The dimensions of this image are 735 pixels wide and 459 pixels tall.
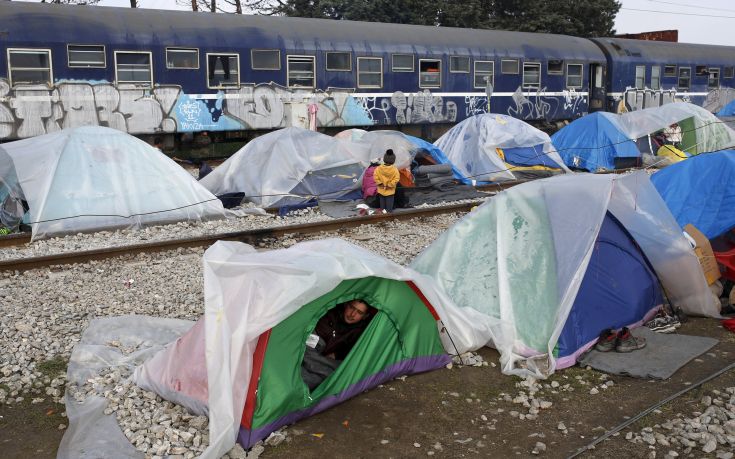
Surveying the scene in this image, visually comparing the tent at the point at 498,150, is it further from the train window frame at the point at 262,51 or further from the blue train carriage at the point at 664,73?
the blue train carriage at the point at 664,73

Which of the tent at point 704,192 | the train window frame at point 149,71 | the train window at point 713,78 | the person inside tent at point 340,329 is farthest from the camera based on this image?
the train window at point 713,78

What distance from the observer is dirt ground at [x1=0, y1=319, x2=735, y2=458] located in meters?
4.69

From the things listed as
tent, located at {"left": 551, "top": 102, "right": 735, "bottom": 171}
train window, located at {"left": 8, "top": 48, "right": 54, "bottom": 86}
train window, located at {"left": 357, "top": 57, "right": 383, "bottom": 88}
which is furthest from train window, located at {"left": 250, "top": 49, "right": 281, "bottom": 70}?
tent, located at {"left": 551, "top": 102, "right": 735, "bottom": 171}

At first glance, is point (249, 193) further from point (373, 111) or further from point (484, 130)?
point (373, 111)

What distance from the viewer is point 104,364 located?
586 centimetres

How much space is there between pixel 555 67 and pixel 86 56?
1442 cm

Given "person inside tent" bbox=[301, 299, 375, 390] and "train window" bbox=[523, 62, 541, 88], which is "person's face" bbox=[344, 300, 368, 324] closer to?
"person inside tent" bbox=[301, 299, 375, 390]

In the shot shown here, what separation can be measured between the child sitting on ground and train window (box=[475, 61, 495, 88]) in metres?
11.0

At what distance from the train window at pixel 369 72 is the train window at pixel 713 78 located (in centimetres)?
1515

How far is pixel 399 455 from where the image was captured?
15.2 ft

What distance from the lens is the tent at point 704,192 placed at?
26.4 feet

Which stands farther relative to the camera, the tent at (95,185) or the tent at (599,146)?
the tent at (599,146)

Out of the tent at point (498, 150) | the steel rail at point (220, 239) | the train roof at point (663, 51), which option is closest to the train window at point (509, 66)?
the train roof at point (663, 51)

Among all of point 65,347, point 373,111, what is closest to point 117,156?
point 65,347
